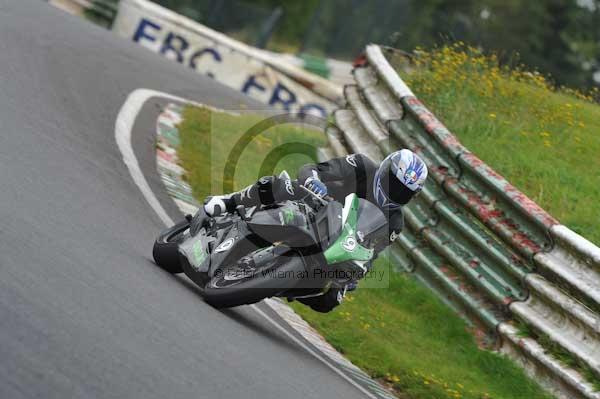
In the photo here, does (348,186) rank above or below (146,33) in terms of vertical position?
above

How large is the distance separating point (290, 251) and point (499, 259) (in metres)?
3.00

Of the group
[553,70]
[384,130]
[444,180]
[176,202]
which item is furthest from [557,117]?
[553,70]

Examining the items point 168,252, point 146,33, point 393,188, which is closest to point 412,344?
point 393,188

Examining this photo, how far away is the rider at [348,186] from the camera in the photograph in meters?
8.23

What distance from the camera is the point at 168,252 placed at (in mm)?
8672

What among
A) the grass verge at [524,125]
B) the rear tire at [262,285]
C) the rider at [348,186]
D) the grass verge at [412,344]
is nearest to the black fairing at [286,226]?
the rear tire at [262,285]

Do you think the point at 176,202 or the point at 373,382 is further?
the point at 176,202

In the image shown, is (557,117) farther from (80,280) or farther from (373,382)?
(80,280)

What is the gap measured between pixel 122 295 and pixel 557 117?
28.4 ft

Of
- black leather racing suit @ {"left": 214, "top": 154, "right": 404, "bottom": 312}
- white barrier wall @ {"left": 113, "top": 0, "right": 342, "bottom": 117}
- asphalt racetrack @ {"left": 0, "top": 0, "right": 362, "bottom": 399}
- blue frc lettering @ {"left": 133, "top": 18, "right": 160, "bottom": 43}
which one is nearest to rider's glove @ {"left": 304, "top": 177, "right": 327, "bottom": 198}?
black leather racing suit @ {"left": 214, "top": 154, "right": 404, "bottom": 312}

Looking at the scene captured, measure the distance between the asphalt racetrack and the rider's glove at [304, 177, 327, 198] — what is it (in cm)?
105

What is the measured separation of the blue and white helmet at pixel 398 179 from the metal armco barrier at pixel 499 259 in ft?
6.24

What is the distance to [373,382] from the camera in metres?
8.82

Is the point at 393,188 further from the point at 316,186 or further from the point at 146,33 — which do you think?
the point at 146,33
